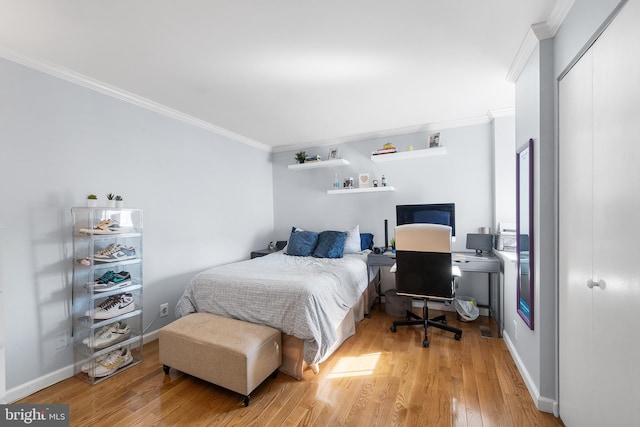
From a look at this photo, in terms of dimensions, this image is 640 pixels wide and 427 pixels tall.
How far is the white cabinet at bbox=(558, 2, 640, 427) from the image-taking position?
1051 millimetres

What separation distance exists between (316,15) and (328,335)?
2285 mm

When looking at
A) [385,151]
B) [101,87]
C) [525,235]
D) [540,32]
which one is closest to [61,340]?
[101,87]

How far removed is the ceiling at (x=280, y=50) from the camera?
5.21 feet

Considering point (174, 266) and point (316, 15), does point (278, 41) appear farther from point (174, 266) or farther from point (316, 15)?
point (174, 266)

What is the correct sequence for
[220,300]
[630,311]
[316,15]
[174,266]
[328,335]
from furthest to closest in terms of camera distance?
[174,266] < [220,300] < [328,335] < [316,15] < [630,311]

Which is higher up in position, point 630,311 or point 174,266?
point 630,311

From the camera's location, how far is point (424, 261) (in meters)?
2.68

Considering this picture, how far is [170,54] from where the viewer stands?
78.5 inches

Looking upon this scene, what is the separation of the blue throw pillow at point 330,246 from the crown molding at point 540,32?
2488 millimetres

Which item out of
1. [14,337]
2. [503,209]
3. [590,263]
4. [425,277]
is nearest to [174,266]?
[14,337]

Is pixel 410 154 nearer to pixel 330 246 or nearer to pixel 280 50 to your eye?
pixel 330 246

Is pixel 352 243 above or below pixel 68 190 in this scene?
below

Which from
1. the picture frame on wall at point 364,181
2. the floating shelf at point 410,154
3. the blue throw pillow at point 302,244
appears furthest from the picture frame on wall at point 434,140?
the blue throw pillow at point 302,244

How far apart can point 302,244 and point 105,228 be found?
2.18 m
